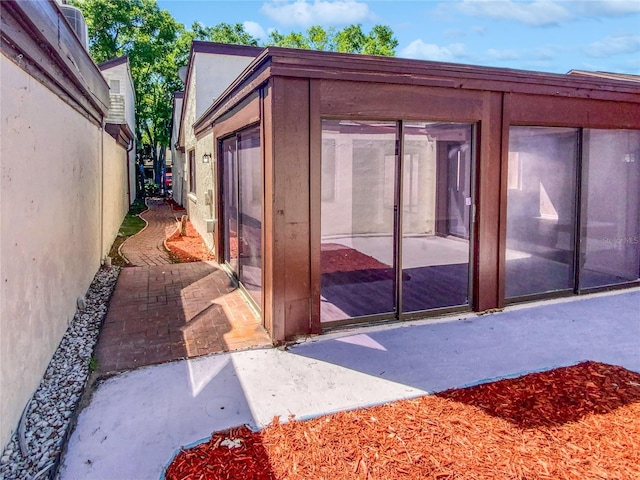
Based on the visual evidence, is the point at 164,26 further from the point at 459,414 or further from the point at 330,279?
the point at 459,414

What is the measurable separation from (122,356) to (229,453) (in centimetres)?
198

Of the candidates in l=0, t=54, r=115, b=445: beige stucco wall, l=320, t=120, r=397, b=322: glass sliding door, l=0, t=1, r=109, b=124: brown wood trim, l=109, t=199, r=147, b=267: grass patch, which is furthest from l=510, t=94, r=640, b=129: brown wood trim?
l=109, t=199, r=147, b=267: grass patch

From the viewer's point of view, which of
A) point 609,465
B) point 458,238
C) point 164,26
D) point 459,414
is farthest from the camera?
point 164,26

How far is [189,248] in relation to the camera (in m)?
10.4

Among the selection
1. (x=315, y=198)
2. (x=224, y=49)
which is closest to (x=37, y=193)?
(x=315, y=198)

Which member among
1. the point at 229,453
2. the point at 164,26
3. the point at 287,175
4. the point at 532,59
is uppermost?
the point at 532,59

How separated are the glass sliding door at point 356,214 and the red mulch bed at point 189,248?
4.34m

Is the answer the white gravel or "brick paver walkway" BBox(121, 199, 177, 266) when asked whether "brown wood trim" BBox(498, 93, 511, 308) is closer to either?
the white gravel

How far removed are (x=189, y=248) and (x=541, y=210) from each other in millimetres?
7452

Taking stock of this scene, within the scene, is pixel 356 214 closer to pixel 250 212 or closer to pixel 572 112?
pixel 250 212

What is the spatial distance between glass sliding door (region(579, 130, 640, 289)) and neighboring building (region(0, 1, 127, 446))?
603cm

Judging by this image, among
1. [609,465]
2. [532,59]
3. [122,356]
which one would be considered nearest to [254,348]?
[122,356]

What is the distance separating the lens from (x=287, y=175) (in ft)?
14.1

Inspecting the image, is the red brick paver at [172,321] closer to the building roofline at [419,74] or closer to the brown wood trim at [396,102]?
the brown wood trim at [396,102]
